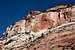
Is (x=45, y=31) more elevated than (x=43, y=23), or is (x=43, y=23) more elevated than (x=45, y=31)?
(x=43, y=23)

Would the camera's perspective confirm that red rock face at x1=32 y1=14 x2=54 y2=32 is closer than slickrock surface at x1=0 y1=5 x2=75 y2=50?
No

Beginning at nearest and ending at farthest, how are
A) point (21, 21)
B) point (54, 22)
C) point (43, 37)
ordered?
point (43, 37), point (54, 22), point (21, 21)

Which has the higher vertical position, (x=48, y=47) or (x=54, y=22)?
(x=54, y=22)

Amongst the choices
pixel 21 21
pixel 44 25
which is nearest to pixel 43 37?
pixel 44 25

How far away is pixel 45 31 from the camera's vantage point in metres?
42.0

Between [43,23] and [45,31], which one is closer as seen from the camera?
[45,31]

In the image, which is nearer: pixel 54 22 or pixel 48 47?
pixel 48 47

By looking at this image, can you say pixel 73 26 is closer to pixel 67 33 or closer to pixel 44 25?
pixel 67 33

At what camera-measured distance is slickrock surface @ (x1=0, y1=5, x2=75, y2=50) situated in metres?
34.6

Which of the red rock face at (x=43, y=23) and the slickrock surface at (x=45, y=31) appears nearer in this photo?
the slickrock surface at (x=45, y=31)

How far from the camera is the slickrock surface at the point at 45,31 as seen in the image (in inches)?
1363

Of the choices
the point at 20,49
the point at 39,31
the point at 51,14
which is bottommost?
the point at 20,49

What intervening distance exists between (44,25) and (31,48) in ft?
20.9

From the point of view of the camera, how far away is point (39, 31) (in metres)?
44.3
